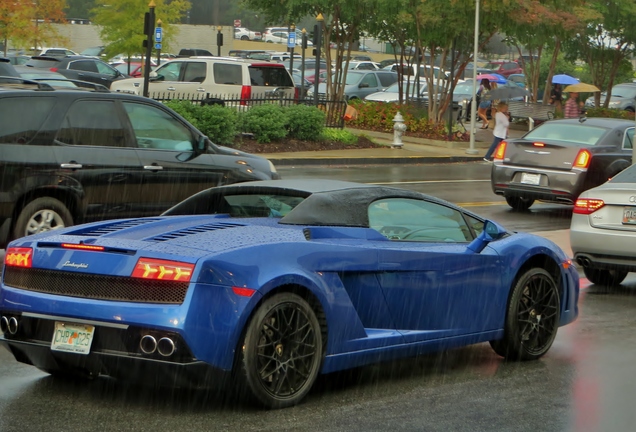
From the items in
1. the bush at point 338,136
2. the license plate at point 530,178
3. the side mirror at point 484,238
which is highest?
the side mirror at point 484,238

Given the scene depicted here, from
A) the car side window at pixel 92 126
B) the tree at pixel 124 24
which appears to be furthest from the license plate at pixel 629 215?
the tree at pixel 124 24

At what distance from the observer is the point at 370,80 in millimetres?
44688

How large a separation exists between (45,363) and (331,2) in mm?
28374

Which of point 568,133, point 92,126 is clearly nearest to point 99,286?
point 92,126

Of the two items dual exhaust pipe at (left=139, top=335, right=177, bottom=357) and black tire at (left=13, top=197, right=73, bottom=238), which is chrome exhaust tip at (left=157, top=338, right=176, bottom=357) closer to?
dual exhaust pipe at (left=139, top=335, right=177, bottom=357)

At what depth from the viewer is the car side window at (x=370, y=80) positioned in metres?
44.5

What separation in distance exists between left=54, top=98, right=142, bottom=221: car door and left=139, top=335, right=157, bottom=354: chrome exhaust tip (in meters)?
5.48

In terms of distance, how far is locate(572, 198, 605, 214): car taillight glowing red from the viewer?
37.7ft

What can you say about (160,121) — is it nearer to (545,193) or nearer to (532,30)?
(545,193)

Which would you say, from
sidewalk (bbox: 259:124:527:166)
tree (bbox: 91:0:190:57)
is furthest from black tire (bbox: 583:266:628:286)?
tree (bbox: 91:0:190:57)

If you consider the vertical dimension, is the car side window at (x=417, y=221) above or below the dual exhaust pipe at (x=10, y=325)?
above

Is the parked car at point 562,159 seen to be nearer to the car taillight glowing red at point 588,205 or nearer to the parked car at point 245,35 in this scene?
the car taillight glowing red at point 588,205

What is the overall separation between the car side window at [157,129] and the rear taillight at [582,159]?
7762mm

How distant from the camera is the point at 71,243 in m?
6.31
